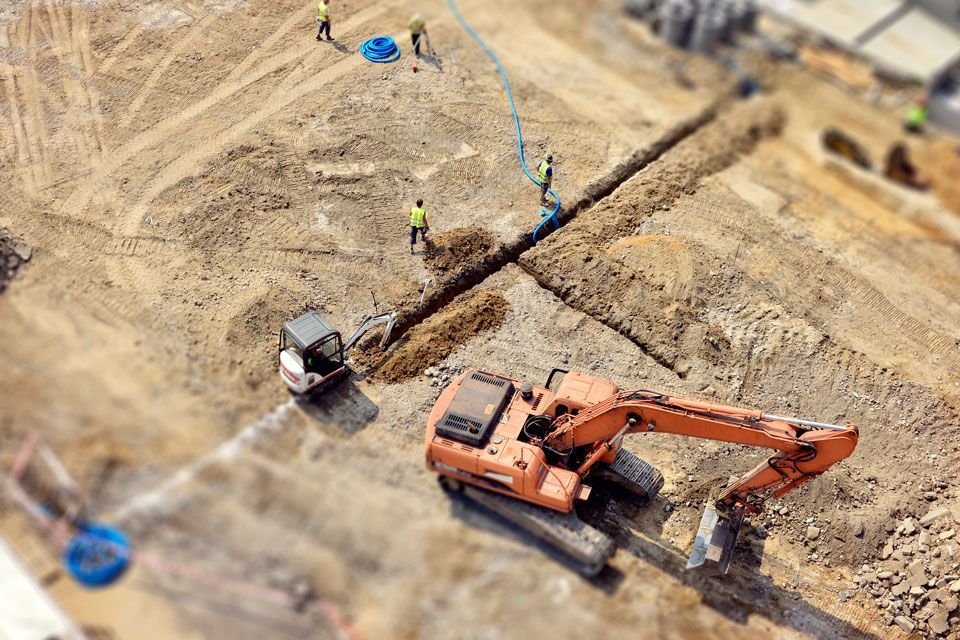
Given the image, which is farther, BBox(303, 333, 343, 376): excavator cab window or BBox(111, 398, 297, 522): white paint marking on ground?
BBox(303, 333, 343, 376): excavator cab window

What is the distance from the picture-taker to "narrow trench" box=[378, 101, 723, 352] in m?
18.8

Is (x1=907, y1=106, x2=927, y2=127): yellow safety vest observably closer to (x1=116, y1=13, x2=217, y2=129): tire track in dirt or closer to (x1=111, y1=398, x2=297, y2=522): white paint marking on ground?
(x1=116, y1=13, x2=217, y2=129): tire track in dirt

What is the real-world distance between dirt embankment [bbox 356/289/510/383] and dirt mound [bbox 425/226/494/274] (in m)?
0.87

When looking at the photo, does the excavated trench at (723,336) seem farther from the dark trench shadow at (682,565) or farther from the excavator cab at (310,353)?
the dark trench shadow at (682,565)

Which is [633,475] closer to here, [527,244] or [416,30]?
[527,244]

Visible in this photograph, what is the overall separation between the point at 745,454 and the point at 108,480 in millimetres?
13230

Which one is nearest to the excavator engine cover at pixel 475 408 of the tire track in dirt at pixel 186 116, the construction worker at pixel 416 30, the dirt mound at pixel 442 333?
the dirt mound at pixel 442 333

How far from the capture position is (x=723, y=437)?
546 inches

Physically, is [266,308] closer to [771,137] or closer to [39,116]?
[39,116]

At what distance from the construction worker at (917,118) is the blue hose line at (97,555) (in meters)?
31.2

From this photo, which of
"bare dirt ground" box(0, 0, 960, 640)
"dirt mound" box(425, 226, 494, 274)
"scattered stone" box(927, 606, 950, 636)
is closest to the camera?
"bare dirt ground" box(0, 0, 960, 640)

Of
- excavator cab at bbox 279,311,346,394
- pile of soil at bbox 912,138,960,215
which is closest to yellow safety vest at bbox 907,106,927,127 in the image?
pile of soil at bbox 912,138,960,215

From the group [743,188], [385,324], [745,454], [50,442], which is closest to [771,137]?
[743,188]

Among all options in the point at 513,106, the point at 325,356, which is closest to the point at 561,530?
the point at 325,356
